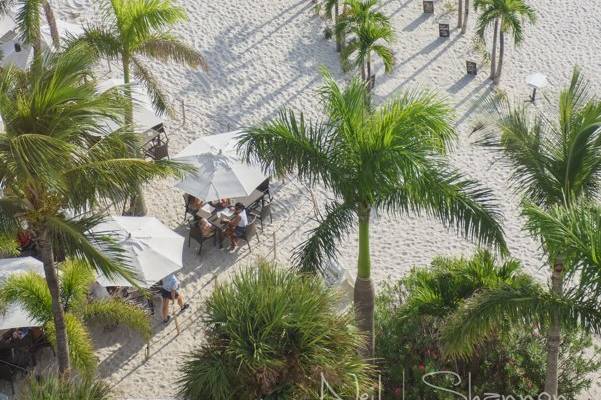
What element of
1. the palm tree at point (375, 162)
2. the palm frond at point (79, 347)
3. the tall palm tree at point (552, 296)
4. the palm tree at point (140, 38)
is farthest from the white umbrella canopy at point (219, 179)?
the tall palm tree at point (552, 296)

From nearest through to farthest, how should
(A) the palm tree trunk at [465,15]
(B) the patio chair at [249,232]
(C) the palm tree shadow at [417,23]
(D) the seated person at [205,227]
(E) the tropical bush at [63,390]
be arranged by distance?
(E) the tropical bush at [63,390] < (D) the seated person at [205,227] < (B) the patio chair at [249,232] < (A) the palm tree trunk at [465,15] < (C) the palm tree shadow at [417,23]

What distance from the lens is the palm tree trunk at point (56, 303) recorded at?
10266mm

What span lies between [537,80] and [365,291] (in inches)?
393

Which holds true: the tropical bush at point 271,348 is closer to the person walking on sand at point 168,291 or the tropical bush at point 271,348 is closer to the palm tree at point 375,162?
the palm tree at point 375,162

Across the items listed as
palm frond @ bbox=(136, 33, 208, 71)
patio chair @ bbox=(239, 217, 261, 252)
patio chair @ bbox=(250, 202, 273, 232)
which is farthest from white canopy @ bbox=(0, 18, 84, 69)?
patio chair @ bbox=(239, 217, 261, 252)

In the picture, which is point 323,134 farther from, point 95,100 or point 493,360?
point 493,360

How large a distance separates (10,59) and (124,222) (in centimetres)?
632

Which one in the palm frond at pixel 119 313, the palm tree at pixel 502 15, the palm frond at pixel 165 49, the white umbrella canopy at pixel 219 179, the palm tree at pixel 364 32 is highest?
the palm tree at pixel 502 15

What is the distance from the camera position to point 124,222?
14039mm

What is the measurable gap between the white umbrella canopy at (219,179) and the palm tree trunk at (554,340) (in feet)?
19.2

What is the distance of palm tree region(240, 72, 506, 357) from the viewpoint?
10375 millimetres

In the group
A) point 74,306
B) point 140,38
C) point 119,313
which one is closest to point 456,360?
point 119,313

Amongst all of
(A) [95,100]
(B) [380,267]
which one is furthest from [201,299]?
(A) [95,100]

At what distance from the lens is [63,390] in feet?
32.1
